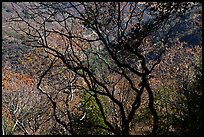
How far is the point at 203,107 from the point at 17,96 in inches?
851

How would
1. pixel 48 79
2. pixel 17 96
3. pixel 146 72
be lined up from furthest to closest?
pixel 17 96 < pixel 48 79 < pixel 146 72

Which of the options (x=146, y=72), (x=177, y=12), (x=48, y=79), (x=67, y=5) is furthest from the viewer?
(x=48, y=79)

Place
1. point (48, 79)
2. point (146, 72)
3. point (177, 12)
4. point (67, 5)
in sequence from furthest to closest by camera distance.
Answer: point (48, 79)
point (67, 5)
point (177, 12)
point (146, 72)

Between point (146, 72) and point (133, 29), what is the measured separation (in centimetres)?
150

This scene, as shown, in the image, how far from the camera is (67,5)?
9312 mm

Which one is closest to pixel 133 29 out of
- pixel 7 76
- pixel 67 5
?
pixel 67 5

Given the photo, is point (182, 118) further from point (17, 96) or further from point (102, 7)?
point (17, 96)

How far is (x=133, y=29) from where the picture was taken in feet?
28.8

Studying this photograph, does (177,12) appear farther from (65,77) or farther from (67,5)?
(65,77)

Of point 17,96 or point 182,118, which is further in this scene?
point 17,96

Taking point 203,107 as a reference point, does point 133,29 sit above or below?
above

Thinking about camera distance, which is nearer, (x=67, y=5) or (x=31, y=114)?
(x=67, y=5)

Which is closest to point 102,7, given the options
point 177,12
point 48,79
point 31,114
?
point 177,12

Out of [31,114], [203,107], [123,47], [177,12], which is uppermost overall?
[31,114]
